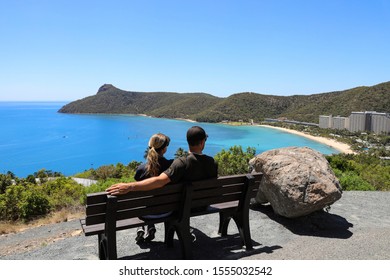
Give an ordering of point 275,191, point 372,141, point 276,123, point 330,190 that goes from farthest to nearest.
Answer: point 276,123 → point 372,141 → point 275,191 → point 330,190

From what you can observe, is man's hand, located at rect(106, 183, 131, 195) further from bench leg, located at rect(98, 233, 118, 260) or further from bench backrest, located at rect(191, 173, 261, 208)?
bench backrest, located at rect(191, 173, 261, 208)

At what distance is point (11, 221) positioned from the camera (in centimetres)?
859

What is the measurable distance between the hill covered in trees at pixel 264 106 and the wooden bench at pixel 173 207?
111 meters

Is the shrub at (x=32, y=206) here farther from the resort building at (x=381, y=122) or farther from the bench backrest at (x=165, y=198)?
the resort building at (x=381, y=122)

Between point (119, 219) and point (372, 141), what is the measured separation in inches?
3760

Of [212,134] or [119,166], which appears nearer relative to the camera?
[119,166]

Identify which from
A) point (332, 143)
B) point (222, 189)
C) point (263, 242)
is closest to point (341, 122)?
point (332, 143)

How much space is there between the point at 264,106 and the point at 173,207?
5865 inches

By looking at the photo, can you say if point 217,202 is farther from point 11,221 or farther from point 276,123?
point 276,123

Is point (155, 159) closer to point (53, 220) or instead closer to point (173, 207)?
point (173, 207)

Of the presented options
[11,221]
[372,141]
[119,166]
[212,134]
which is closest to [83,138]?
[212,134]

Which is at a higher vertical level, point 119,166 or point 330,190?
point 330,190
